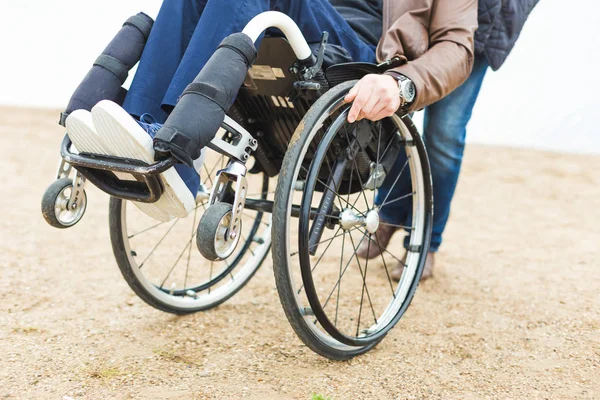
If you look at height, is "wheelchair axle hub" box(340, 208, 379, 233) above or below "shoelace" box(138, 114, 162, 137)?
below

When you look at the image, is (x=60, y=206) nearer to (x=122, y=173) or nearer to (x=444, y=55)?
(x=122, y=173)

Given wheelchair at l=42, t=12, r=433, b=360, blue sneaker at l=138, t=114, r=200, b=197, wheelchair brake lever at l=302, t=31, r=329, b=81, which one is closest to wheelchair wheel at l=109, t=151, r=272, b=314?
wheelchair at l=42, t=12, r=433, b=360

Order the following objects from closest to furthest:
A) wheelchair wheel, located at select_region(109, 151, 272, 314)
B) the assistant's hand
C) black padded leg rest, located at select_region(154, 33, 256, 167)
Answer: black padded leg rest, located at select_region(154, 33, 256, 167)
the assistant's hand
wheelchair wheel, located at select_region(109, 151, 272, 314)

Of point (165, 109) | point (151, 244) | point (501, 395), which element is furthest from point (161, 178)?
point (151, 244)

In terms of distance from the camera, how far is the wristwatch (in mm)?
1588

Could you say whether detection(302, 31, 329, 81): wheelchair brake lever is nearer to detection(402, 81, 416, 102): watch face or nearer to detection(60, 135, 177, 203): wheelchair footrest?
detection(402, 81, 416, 102): watch face

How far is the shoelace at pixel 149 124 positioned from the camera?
144 centimetres

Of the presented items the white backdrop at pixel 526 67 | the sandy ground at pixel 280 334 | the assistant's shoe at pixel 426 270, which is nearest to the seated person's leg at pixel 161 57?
the sandy ground at pixel 280 334

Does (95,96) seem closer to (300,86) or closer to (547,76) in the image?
(300,86)

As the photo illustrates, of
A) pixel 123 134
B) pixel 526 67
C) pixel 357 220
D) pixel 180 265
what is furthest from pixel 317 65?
pixel 526 67

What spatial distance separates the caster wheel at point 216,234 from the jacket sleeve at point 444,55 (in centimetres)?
56

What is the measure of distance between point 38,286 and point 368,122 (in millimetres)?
1376

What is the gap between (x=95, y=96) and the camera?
159 centimetres

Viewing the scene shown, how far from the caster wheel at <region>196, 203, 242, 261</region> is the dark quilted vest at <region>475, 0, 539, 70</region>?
1.15 metres
